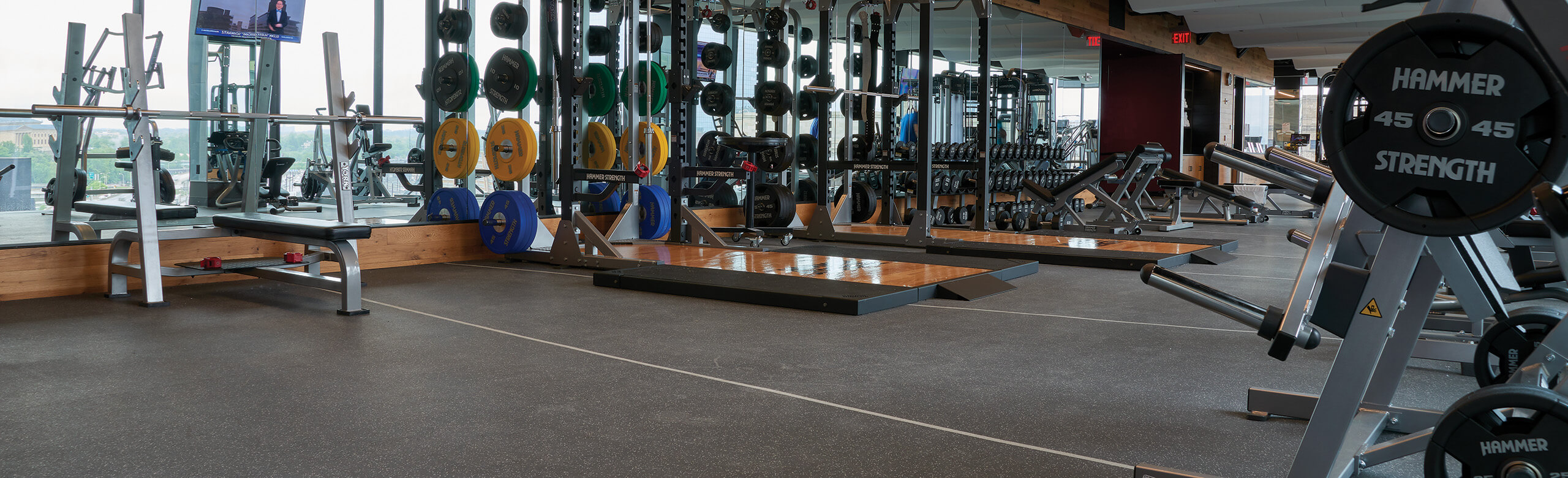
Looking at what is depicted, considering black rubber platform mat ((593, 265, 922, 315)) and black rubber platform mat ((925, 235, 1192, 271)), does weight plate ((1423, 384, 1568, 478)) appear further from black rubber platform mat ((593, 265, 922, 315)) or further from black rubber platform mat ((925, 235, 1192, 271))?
black rubber platform mat ((925, 235, 1192, 271))

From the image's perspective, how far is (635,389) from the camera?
244 centimetres

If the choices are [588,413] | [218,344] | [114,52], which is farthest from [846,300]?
[114,52]

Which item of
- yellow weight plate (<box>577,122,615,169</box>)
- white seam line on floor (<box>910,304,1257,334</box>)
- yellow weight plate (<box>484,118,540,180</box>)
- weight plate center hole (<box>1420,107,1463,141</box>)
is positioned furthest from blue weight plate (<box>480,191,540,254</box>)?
weight plate center hole (<box>1420,107,1463,141</box>)

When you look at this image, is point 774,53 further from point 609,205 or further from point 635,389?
point 635,389

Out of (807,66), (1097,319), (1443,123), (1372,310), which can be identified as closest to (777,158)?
(807,66)

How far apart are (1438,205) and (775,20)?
614 cm

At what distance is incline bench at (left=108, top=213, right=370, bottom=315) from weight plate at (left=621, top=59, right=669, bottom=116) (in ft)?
6.33

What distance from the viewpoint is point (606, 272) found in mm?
4496

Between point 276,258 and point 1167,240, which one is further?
point 1167,240

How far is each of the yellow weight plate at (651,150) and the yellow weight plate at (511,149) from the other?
57 centimetres

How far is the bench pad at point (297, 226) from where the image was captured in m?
3.59

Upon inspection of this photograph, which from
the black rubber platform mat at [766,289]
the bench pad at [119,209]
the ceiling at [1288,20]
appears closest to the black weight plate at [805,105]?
the black rubber platform mat at [766,289]

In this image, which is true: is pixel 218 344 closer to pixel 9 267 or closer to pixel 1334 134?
pixel 9 267

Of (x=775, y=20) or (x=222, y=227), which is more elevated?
(x=775, y=20)
